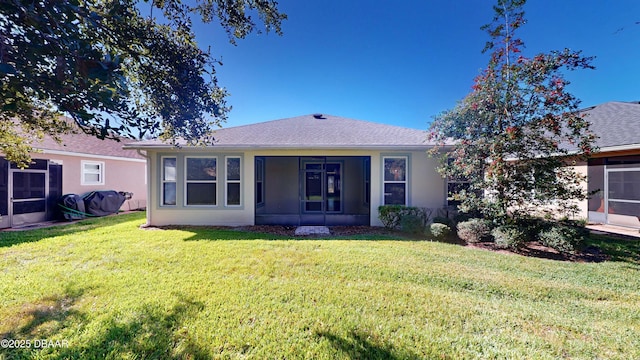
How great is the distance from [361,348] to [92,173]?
15146 mm

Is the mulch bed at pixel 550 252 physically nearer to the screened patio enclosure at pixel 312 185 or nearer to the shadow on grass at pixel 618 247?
the shadow on grass at pixel 618 247

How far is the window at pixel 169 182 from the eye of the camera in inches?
338

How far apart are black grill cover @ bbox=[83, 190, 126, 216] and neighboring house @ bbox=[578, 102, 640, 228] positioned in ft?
65.6

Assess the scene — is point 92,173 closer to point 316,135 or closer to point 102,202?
point 102,202

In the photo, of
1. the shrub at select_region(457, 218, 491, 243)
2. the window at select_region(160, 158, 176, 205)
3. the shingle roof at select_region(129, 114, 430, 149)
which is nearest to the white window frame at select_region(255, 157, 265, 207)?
the shingle roof at select_region(129, 114, 430, 149)

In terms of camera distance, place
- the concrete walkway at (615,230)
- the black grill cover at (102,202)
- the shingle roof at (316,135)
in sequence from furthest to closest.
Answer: the black grill cover at (102,202) → the shingle roof at (316,135) → the concrete walkway at (615,230)

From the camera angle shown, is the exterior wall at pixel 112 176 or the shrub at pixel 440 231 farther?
the exterior wall at pixel 112 176

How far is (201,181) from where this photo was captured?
Answer: 8.66 m

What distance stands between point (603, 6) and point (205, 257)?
42.5ft

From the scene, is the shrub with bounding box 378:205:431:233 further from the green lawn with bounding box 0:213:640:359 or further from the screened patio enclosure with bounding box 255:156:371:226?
the screened patio enclosure with bounding box 255:156:371:226

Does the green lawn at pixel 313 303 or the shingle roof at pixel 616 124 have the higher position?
the shingle roof at pixel 616 124

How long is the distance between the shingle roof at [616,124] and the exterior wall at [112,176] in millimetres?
20520

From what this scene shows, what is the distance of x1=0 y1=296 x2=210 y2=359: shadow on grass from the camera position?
240 cm

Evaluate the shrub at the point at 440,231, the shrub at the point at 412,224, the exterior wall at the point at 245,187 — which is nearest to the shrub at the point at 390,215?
the shrub at the point at 412,224
